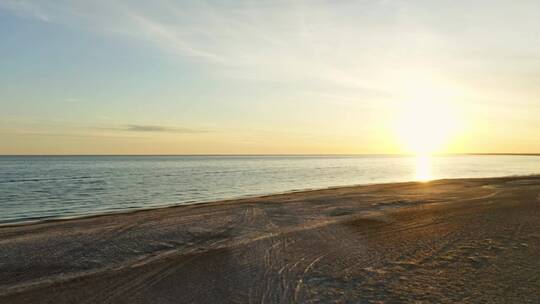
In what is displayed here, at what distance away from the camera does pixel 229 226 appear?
63.3 ft

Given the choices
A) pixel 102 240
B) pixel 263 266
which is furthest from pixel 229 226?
pixel 263 266

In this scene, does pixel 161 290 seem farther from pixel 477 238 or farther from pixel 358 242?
pixel 477 238

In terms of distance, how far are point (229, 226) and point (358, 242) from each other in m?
6.71

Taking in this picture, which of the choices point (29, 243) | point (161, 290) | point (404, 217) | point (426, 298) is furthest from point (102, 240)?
point (404, 217)

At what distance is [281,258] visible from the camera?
13.0m

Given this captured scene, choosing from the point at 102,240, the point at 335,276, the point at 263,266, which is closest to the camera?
the point at 335,276

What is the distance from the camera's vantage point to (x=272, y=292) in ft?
31.9

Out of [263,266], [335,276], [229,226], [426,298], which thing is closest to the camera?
[426,298]

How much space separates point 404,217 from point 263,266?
11090 millimetres

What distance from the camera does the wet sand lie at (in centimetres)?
970

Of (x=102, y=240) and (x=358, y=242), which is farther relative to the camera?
(x=102, y=240)

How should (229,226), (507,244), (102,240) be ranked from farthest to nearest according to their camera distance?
(229,226) < (102,240) < (507,244)

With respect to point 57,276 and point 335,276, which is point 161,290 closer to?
A: point 57,276

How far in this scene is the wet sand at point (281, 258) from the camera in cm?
970
